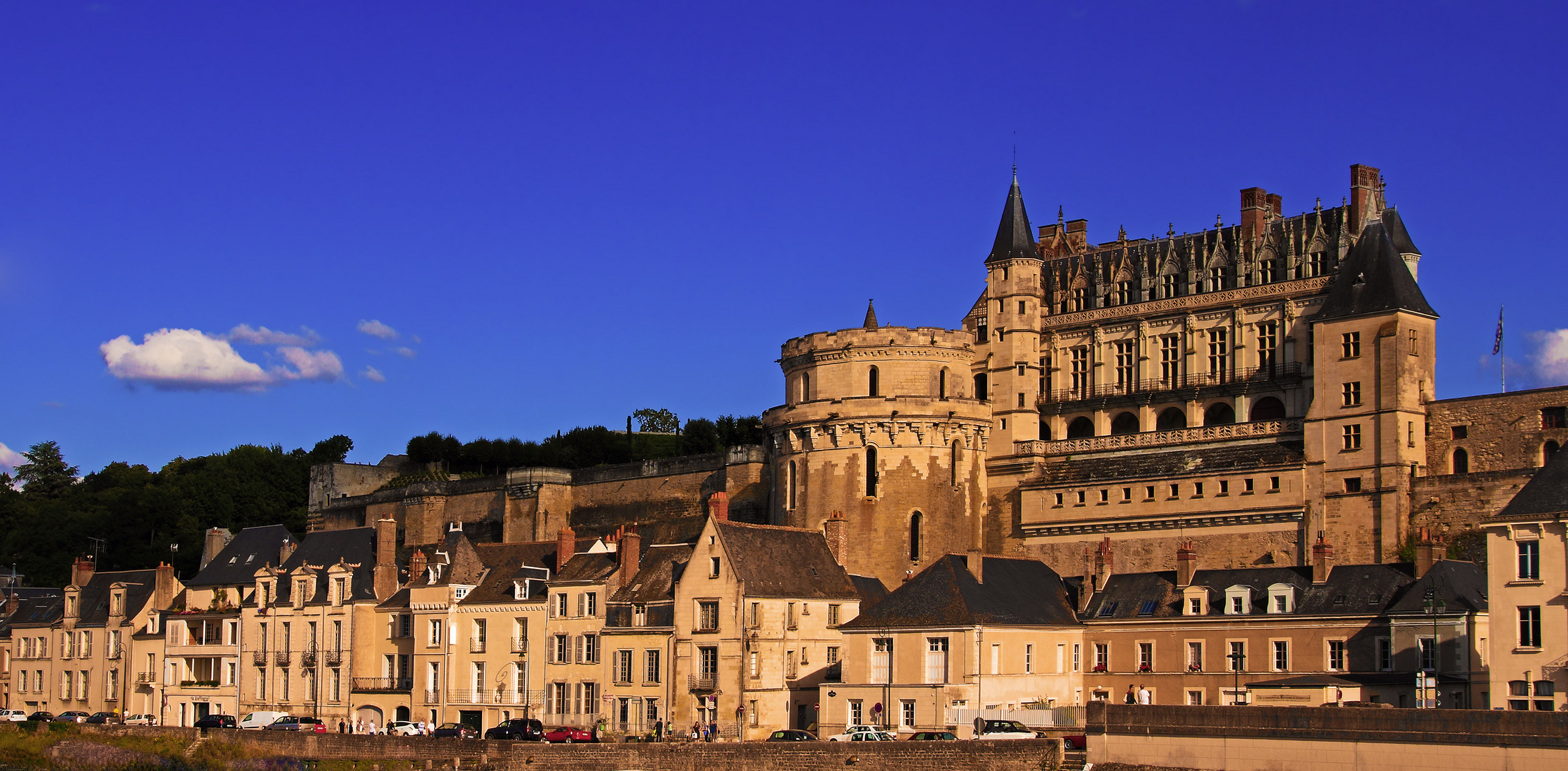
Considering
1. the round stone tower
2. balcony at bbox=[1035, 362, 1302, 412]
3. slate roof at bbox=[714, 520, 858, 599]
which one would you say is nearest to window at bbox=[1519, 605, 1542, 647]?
slate roof at bbox=[714, 520, 858, 599]

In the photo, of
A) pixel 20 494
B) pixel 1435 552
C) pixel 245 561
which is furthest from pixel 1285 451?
pixel 20 494

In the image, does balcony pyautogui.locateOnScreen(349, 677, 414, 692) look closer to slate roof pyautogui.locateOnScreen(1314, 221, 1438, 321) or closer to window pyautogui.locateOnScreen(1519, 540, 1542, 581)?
slate roof pyautogui.locateOnScreen(1314, 221, 1438, 321)

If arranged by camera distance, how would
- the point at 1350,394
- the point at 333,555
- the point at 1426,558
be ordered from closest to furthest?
the point at 1426,558 → the point at 1350,394 → the point at 333,555

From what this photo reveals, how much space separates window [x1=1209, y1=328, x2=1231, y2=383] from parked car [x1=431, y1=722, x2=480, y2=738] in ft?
83.6

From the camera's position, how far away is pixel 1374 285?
50281 millimetres

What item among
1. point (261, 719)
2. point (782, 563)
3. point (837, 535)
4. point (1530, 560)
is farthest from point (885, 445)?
point (1530, 560)

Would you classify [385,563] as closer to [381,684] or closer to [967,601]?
[381,684]

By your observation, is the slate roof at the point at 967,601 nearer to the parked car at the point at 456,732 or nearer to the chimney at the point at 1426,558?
the chimney at the point at 1426,558

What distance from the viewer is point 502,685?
1847 inches

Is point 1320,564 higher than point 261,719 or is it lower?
higher

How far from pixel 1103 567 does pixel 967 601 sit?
568 cm

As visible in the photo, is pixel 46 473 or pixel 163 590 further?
pixel 46 473

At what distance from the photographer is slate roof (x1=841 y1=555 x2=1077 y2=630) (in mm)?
41500

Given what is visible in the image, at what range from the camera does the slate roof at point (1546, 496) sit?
33.6 m
